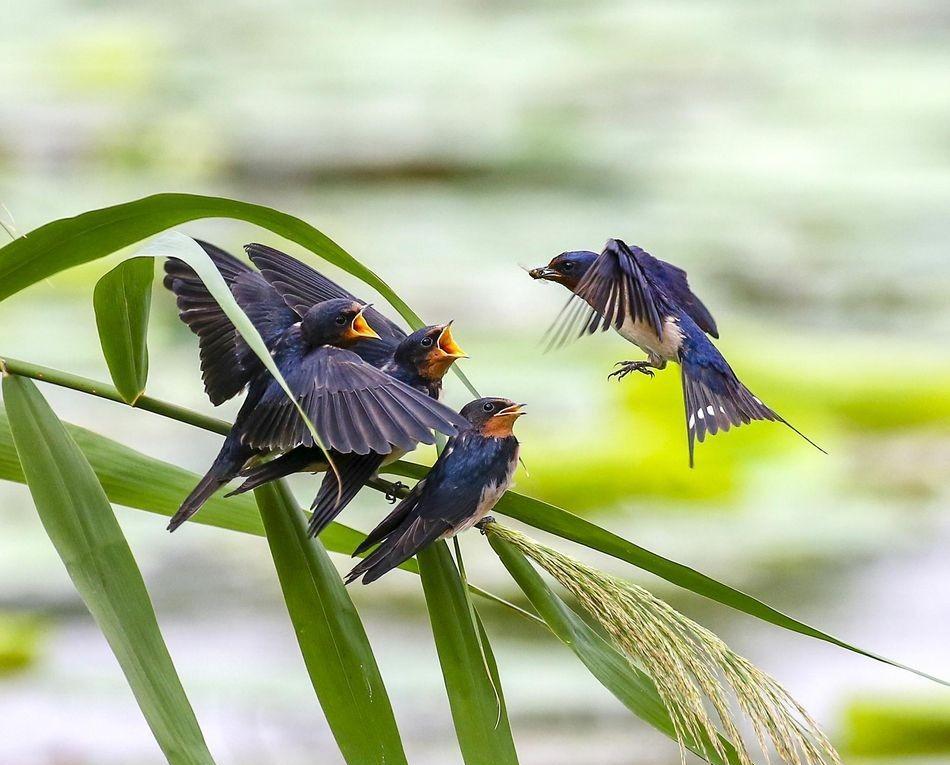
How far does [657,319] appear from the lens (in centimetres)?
59

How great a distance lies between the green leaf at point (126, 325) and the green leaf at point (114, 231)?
0.03 metres

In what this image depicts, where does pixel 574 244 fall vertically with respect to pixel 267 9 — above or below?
below

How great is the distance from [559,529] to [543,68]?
12.9 feet

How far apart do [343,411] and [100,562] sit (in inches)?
7.1

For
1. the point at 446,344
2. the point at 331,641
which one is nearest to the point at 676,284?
the point at 446,344

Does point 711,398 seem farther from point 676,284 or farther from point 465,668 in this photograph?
point 465,668

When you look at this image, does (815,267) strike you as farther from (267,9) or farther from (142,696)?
(142,696)

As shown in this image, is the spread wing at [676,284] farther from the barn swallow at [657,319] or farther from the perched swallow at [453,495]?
the perched swallow at [453,495]

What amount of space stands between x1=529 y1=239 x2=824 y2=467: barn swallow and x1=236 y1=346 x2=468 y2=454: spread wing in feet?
0.33

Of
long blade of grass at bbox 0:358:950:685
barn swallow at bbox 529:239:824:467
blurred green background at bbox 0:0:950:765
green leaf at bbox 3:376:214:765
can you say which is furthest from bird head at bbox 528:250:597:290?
blurred green background at bbox 0:0:950:765

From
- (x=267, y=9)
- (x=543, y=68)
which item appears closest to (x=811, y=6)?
(x=543, y=68)

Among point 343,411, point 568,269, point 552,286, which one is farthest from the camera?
point 552,286

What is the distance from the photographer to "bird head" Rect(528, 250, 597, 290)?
574 mm

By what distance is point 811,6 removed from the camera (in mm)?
4945
